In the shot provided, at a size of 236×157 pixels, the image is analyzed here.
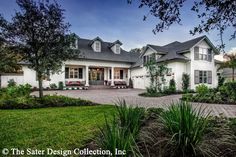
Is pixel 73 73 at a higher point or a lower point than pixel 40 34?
lower

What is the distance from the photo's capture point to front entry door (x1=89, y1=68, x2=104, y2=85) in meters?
30.4

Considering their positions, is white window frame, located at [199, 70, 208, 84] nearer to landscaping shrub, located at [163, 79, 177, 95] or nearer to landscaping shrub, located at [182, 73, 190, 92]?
landscaping shrub, located at [182, 73, 190, 92]

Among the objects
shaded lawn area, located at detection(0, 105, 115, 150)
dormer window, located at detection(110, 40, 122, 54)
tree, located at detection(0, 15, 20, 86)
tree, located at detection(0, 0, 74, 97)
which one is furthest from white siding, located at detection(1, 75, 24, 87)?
shaded lawn area, located at detection(0, 105, 115, 150)

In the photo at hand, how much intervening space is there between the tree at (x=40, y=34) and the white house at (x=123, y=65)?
696cm

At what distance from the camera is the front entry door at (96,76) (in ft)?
99.6

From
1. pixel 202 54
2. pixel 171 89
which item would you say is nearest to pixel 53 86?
pixel 171 89

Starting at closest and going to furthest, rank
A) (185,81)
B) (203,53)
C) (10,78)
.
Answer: (185,81), (10,78), (203,53)

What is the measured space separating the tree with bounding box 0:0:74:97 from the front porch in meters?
15.0

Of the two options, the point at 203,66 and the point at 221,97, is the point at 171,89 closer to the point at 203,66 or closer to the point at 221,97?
the point at 203,66

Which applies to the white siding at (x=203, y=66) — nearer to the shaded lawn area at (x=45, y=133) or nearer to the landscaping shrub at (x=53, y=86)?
the landscaping shrub at (x=53, y=86)

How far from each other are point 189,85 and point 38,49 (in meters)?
17.3

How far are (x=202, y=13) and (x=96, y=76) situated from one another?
1047 inches

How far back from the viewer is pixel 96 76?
3116 cm

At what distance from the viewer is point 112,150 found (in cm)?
283
